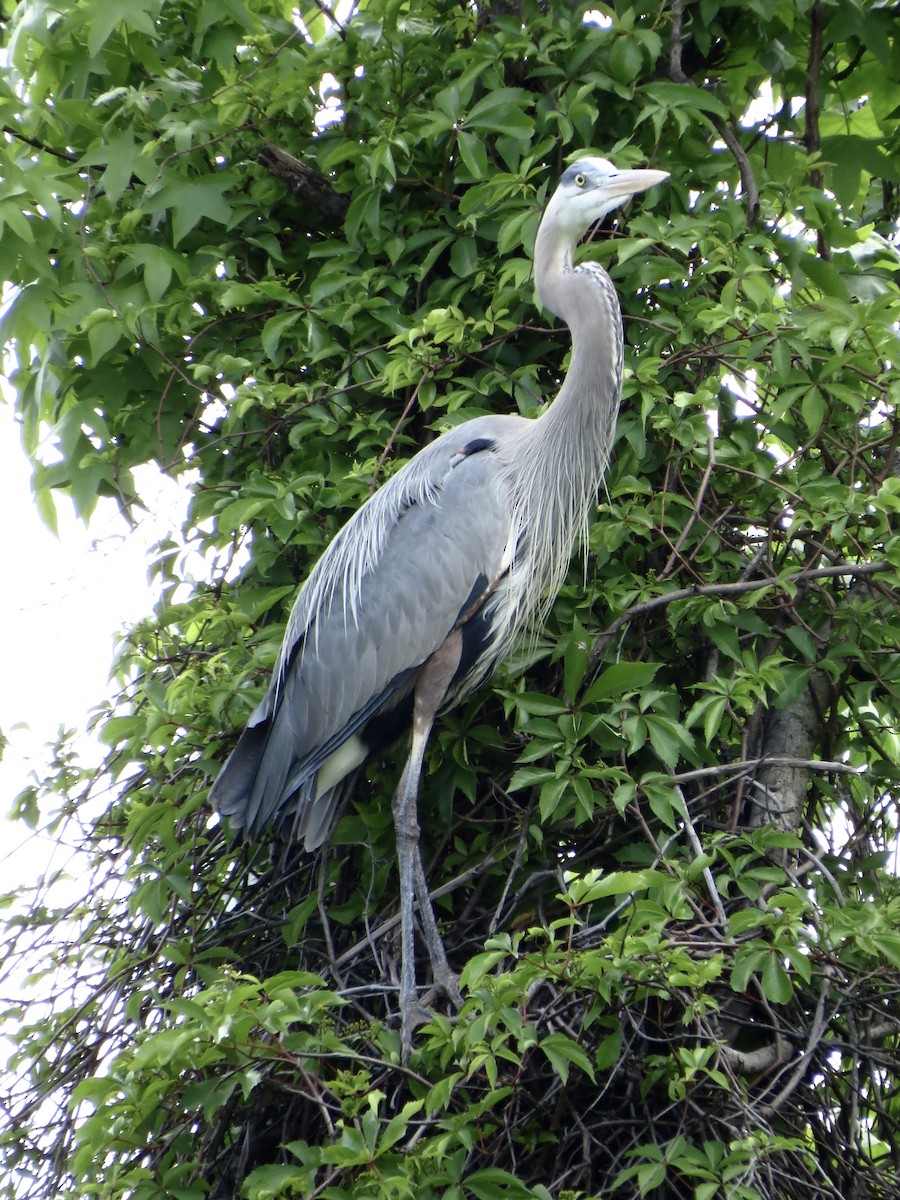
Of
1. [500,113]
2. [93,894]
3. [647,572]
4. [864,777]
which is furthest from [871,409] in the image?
[93,894]

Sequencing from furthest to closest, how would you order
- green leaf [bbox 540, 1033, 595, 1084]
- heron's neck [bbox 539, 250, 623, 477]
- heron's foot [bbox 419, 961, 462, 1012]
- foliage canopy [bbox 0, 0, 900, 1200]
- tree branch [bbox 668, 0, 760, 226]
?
tree branch [bbox 668, 0, 760, 226] < heron's neck [bbox 539, 250, 623, 477] < heron's foot [bbox 419, 961, 462, 1012] < foliage canopy [bbox 0, 0, 900, 1200] < green leaf [bbox 540, 1033, 595, 1084]

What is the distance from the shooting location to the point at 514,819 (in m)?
3.13

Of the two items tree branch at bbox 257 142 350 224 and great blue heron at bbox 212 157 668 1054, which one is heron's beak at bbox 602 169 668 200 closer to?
great blue heron at bbox 212 157 668 1054

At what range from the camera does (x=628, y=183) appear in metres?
3.20

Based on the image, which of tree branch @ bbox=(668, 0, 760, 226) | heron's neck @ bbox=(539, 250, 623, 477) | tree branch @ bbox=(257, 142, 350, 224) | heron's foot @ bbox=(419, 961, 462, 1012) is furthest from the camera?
tree branch @ bbox=(257, 142, 350, 224)

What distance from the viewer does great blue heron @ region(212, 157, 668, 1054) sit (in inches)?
127

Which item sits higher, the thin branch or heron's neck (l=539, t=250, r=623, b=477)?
heron's neck (l=539, t=250, r=623, b=477)

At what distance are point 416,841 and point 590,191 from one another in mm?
1562

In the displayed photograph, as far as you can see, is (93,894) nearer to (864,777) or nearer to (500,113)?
(864,777)

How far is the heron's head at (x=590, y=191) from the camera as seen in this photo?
320 centimetres

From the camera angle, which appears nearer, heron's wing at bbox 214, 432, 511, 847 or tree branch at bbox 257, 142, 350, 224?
heron's wing at bbox 214, 432, 511, 847

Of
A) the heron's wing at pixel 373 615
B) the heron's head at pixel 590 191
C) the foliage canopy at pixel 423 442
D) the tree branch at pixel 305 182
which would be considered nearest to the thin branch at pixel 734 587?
the foliage canopy at pixel 423 442

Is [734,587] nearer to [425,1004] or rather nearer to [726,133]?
[425,1004]

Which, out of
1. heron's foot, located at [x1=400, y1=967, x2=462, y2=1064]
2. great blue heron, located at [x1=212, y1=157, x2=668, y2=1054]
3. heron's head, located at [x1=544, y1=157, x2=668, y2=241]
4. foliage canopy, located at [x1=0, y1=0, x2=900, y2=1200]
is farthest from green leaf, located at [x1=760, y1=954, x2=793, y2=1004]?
heron's head, located at [x1=544, y1=157, x2=668, y2=241]
